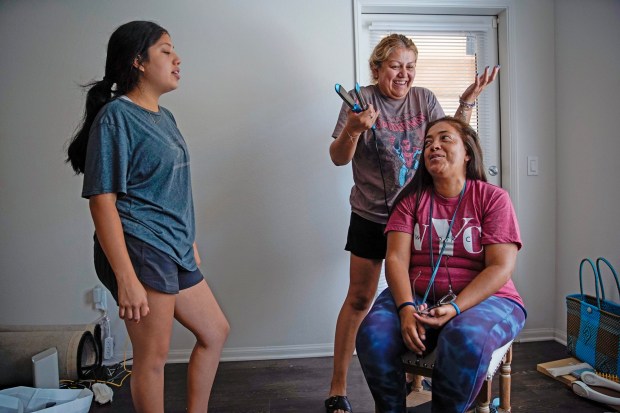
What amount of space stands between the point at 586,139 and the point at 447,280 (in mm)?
1431

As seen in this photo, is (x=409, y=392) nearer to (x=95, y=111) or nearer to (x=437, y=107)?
(x=437, y=107)

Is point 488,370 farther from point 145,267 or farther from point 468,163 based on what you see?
point 145,267

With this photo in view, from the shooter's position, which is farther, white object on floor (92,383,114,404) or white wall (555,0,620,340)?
white wall (555,0,620,340)

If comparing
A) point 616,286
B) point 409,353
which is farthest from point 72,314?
point 616,286

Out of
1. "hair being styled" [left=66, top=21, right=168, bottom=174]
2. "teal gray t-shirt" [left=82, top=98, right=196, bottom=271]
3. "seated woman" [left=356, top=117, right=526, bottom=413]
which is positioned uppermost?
"hair being styled" [left=66, top=21, right=168, bottom=174]

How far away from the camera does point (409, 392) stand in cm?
193

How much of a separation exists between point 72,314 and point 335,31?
211cm

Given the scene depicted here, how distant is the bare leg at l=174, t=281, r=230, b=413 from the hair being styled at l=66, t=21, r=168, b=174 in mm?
533

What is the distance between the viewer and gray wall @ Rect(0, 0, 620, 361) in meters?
2.40

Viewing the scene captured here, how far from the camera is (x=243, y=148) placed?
2.47 m

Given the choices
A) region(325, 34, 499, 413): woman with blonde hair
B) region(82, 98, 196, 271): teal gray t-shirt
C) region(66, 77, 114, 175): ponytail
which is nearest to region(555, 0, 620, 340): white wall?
region(325, 34, 499, 413): woman with blonde hair

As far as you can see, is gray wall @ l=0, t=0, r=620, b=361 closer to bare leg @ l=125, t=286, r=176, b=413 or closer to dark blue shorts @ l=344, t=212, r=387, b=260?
dark blue shorts @ l=344, t=212, r=387, b=260

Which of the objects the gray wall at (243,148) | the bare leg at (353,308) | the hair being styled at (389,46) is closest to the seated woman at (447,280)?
the bare leg at (353,308)

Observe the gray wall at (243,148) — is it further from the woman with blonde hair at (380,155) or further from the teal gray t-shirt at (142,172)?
the teal gray t-shirt at (142,172)
